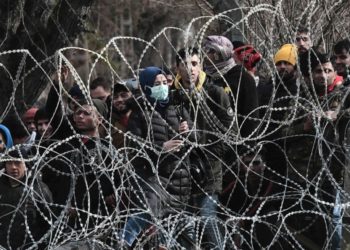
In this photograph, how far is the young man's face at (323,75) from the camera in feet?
29.7

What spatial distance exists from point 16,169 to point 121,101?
0.99 meters

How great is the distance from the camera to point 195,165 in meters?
9.07

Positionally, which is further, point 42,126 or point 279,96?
point 42,126

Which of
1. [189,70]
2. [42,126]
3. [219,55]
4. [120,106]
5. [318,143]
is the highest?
[189,70]

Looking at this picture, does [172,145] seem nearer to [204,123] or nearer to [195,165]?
[195,165]

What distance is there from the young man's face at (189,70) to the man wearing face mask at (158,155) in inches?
7.1

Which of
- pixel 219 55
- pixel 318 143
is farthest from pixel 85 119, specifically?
pixel 318 143

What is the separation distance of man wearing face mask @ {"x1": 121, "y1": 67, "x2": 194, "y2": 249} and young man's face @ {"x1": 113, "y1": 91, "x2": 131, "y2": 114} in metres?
0.52

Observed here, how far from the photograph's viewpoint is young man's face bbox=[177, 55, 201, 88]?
899cm

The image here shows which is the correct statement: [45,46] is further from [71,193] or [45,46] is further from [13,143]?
[71,193]

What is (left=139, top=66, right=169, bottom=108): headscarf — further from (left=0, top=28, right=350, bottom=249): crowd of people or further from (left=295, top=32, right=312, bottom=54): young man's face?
(left=295, top=32, right=312, bottom=54): young man's face

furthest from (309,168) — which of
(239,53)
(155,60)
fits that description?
(155,60)

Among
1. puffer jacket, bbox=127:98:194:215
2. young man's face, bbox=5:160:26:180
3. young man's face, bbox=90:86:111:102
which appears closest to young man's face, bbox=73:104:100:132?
puffer jacket, bbox=127:98:194:215

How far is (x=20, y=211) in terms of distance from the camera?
891 cm
